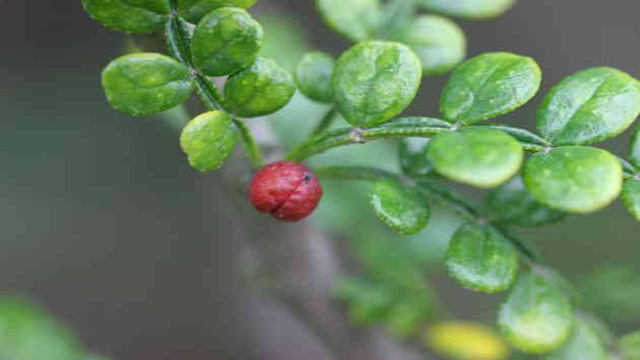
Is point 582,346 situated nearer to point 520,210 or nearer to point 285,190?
point 520,210

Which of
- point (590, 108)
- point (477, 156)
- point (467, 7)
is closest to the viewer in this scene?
point (477, 156)

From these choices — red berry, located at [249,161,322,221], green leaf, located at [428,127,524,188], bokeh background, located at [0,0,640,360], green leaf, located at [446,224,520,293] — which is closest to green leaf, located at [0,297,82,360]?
red berry, located at [249,161,322,221]

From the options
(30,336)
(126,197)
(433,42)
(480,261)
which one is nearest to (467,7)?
(433,42)

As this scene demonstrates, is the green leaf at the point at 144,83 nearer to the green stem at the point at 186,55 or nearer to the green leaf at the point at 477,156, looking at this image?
the green stem at the point at 186,55

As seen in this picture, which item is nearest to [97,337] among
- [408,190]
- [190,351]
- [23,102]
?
[190,351]

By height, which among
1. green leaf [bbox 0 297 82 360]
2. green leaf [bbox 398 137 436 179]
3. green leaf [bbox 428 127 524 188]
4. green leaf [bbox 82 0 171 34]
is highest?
green leaf [bbox 82 0 171 34]

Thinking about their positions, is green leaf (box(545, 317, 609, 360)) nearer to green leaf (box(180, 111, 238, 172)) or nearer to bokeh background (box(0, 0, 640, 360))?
green leaf (box(180, 111, 238, 172))

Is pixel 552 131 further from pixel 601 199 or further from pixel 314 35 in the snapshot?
pixel 314 35
